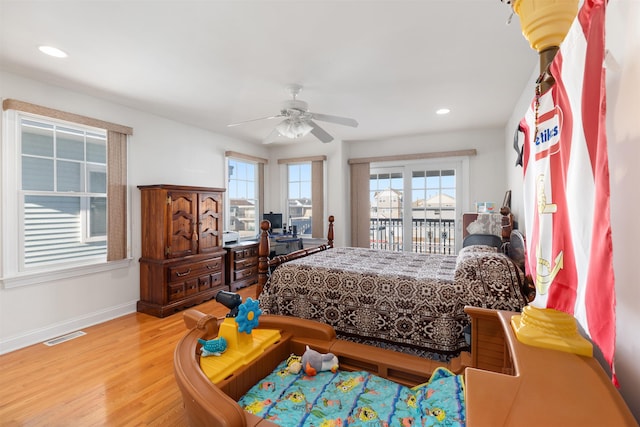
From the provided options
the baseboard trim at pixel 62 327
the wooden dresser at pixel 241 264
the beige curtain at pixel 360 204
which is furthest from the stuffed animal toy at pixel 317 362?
the beige curtain at pixel 360 204

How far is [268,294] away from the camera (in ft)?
8.57

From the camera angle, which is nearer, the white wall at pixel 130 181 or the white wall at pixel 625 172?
the white wall at pixel 625 172

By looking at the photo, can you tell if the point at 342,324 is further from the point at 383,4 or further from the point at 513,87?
the point at 513,87

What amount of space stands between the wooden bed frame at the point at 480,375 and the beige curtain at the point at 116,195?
2012 millimetres

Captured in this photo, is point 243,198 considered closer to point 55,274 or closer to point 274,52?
point 55,274

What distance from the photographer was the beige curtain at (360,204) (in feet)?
17.3

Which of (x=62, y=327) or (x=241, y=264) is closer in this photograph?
(x=62, y=327)

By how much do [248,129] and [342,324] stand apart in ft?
11.3

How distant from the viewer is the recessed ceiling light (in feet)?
7.30

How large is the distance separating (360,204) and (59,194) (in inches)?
162

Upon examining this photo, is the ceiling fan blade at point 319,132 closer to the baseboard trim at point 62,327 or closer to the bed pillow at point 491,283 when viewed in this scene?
the bed pillow at point 491,283

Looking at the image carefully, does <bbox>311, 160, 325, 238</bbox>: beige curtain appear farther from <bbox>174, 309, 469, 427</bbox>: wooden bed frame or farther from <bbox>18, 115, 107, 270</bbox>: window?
<bbox>174, 309, 469, 427</bbox>: wooden bed frame

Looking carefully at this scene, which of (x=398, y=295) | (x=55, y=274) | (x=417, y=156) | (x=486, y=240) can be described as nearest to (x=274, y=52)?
(x=398, y=295)

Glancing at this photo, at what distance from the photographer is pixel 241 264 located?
15.4 ft
